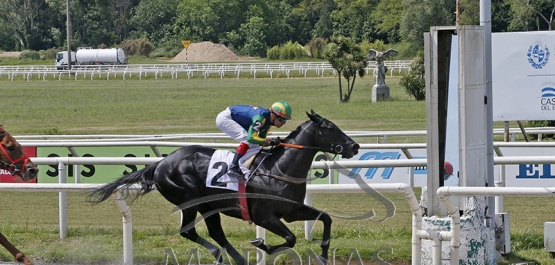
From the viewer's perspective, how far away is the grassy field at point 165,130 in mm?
6738

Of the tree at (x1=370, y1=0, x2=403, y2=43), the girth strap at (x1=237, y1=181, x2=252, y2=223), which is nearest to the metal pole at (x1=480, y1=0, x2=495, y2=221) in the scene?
the girth strap at (x1=237, y1=181, x2=252, y2=223)

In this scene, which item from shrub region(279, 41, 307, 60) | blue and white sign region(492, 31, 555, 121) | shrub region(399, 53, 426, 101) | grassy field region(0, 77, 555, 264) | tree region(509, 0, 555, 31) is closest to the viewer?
grassy field region(0, 77, 555, 264)

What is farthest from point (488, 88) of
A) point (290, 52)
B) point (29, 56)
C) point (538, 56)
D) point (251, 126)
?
point (29, 56)

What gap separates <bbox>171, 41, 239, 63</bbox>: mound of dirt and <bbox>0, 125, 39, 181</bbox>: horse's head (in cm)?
5570

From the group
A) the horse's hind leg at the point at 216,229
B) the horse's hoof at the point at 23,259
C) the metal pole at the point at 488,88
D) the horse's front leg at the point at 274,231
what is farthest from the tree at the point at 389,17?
the horse's hoof at the point at 23,259

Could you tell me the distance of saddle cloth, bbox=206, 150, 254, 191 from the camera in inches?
229

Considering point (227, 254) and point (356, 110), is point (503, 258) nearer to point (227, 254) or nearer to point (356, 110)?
point (227, 254)

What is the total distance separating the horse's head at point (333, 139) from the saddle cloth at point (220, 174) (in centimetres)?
53

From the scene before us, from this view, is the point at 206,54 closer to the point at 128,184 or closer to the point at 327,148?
the point at 128,184

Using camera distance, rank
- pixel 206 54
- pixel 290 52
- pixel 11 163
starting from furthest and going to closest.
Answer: pixel 206 54 → pixel 290 52 → pixel 11 163

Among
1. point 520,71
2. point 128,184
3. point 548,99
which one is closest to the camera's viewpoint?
point 128,184

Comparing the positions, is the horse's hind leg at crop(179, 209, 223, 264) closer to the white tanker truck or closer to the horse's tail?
the horse's tail

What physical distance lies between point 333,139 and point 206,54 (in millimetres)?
57836

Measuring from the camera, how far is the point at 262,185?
5.76 meters
